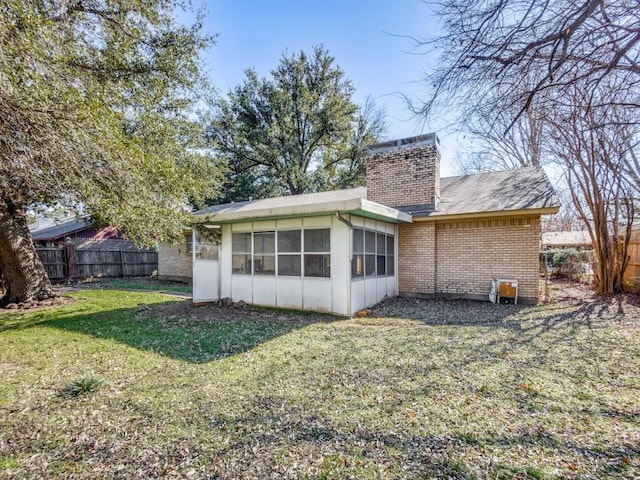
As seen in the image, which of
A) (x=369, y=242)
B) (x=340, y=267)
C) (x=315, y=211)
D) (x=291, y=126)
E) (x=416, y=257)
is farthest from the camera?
(x=291, y=126)

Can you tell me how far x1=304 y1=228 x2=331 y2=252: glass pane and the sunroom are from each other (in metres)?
0.02

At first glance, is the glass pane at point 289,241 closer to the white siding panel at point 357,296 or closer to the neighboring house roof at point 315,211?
the neighboring house roof at point 315,211

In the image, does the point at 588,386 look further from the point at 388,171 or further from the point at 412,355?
the point at 388,171

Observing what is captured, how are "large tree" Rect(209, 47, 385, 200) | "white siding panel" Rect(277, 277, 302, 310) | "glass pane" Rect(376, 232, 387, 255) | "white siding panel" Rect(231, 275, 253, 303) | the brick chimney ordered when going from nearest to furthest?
"white siding panel" Rect(277, 277, 302, 310) → "glass pane" Rect(376, 232, 387, 255) → "white siding panel" Rect(231, 275, 253, 303) → the brick chimney → "large tree" Rect(209, 47, 385, 200)

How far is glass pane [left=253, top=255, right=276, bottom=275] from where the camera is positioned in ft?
29.1

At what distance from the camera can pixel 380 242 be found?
938 centimetres

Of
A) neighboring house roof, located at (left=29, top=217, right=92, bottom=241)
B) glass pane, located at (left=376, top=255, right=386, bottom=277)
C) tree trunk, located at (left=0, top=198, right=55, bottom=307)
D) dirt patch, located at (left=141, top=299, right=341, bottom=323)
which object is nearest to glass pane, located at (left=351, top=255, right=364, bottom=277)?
glass pane, located at (left=376, top=255, right=386, bottom=277)

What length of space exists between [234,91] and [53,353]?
18.5 meters

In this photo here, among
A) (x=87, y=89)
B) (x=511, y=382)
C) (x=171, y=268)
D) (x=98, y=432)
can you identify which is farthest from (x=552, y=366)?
(x=171, y=268)

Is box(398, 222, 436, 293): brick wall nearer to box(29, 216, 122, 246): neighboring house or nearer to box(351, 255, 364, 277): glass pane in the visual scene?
box(351, 255, 364, 277): glass pane

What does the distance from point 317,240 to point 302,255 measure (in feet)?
1.84

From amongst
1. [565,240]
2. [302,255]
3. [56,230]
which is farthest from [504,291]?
[56,230]

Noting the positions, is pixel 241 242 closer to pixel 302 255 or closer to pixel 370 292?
pixel 302 255

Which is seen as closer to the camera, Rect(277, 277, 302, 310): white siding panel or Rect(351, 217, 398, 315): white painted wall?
Rect(351, 217, 398, 315): white painted wall
